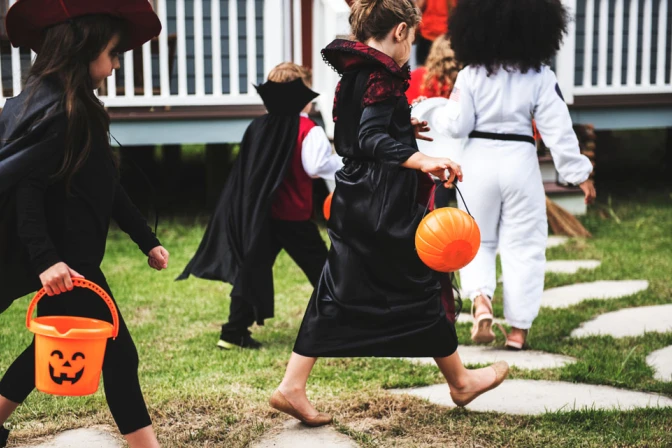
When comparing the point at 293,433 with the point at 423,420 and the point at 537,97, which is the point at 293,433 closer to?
the point at 423,420

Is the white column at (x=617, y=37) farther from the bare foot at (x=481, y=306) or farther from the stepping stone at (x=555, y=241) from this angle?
the bare foot at (x=481, y=306)

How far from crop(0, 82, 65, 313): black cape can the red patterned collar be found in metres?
1.11

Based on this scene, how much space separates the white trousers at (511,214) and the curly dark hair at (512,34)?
0.41m

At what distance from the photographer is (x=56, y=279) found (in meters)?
2.75

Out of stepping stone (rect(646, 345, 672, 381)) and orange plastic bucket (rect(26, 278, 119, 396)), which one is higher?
orange plastic bucket (rect(26, 278, 119, 396))

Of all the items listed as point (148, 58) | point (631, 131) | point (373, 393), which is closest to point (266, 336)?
point (373, 393)

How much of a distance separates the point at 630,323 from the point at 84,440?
9.94ft

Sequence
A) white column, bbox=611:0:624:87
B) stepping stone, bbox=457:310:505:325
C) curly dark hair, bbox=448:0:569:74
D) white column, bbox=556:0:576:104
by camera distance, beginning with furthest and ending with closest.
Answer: white column, bbox=611:0:624:87 < white column, bbox=556:0:576:104 < stepping stone, bbox=457:310:505:325 < curly dark hair, bbox=448:0:569:74

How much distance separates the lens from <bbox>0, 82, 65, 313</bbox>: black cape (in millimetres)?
2771

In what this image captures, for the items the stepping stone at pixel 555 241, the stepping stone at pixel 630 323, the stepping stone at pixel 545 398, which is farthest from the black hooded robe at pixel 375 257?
the stepping stone at pixel 555 241

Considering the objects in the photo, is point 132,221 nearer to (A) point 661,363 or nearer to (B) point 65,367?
(B) point 65,367

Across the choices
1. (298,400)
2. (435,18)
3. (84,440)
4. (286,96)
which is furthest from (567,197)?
(84,440)

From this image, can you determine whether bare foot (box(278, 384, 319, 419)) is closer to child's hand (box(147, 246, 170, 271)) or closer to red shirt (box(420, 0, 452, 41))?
child's hand (box(147, 246, 170, 271))

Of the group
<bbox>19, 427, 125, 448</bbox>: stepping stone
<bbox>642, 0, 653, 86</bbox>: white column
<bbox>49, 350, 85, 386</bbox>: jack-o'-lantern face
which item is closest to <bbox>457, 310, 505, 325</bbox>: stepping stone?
<bbox>19, 427, 125, 448</bbox>: stepping stone
